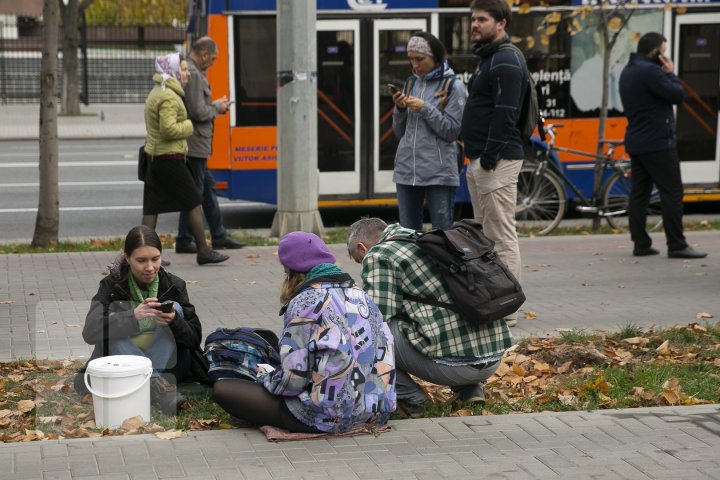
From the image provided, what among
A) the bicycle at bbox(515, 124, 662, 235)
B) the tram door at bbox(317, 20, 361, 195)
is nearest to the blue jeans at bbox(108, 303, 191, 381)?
the bicycle at bbox(515, 124, 662, 235)

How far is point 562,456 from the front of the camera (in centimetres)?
495

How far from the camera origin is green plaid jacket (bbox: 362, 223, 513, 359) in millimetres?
5359

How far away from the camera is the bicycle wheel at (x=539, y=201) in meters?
12.1

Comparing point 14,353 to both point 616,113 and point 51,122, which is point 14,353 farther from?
point 616,113

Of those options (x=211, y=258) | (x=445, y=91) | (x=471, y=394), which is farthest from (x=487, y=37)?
(x=211, y=258)

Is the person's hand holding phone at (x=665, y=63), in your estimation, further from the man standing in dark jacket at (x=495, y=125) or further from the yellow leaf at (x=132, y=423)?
the yellow leaf at (x=132, y=423)

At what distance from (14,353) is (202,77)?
406 cm

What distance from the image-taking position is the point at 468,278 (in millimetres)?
5355

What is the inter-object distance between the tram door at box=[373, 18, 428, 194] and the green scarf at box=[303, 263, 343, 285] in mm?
8044

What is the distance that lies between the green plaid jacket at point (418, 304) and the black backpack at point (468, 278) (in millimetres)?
41

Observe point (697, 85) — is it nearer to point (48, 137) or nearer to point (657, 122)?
point (657, 122)

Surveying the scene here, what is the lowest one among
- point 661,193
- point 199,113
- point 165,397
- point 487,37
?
point 165,397

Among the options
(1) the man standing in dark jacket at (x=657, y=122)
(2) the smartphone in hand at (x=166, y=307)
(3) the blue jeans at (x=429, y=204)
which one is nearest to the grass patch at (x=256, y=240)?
(1) the man standing in dark jacket at (x=657, y=122)

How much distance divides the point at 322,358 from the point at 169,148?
5096 mm
